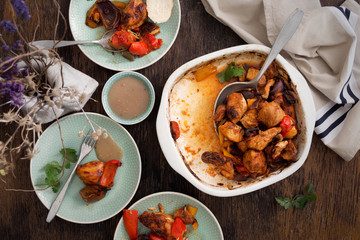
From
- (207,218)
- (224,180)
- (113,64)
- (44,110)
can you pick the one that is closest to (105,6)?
(113,64)

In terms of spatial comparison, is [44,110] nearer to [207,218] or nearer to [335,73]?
[207,218]

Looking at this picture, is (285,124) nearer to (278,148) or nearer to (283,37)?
(278,148)

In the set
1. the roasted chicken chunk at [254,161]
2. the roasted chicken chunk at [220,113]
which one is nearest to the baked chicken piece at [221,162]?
the roasted chicken chunk at [254,161]

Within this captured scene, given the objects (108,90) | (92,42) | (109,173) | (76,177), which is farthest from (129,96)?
(76,177)

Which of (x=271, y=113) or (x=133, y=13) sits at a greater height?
(x=133, y=13)

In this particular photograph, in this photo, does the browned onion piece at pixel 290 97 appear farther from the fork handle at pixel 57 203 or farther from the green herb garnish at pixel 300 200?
the fork handle at pixel 57 203

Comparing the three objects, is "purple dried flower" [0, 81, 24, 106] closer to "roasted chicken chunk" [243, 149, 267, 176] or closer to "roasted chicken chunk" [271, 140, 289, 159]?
"roasted chicken chunk" [243, 149, 267, 176]
